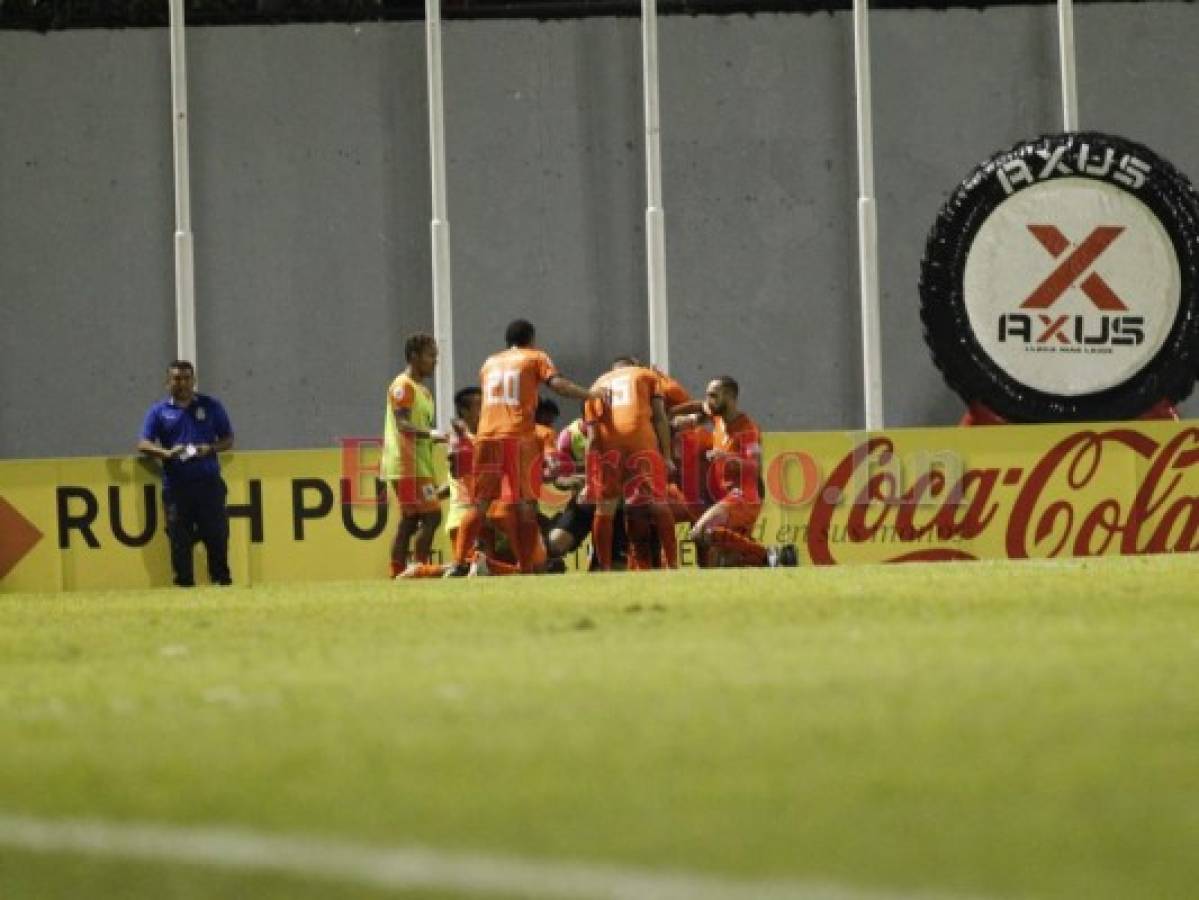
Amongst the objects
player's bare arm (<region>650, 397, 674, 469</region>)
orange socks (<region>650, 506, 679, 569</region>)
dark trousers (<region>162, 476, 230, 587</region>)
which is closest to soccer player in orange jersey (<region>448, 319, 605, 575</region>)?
player's bare arm (<region>650, 397, 674, 469</region>)

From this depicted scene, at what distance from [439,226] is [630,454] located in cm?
436

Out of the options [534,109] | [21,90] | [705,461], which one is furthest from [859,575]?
[21,90]

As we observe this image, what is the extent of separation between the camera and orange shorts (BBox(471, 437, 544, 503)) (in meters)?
17.5

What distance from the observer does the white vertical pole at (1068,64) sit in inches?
839

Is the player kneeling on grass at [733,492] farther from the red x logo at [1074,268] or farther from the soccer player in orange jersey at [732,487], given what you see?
the red x logo at [1074,268]

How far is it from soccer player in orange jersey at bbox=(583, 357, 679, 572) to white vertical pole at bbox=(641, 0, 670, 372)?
3.48 metres

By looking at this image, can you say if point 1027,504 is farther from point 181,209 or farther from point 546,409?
point 181,209

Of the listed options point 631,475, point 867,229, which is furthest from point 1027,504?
point 631,475

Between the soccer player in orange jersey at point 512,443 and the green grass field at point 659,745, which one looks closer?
the green grass field at point 659,745

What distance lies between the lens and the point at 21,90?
868 inches

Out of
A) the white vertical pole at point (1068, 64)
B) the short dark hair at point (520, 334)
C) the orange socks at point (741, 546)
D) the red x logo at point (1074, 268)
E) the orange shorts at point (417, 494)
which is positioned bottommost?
the orange socks at point (741, 546)

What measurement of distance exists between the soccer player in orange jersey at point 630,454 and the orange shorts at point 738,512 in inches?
19.3

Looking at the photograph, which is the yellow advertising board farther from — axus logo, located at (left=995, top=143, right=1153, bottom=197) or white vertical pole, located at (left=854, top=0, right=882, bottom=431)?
axus logo, located at (left=995, top=143, right=1153, bottom=197)

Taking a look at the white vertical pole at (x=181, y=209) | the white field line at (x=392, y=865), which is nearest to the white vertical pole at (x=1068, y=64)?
the white vertical pole at (x=181, y=209)
